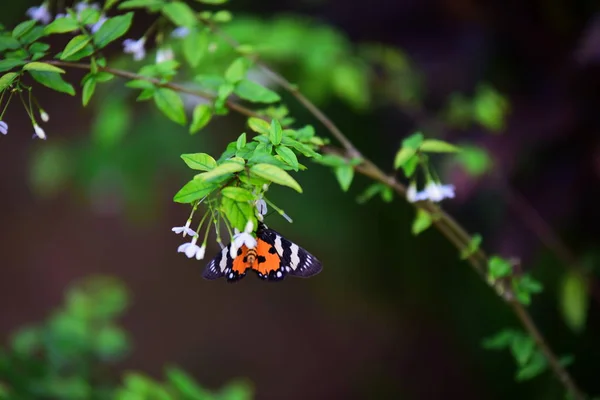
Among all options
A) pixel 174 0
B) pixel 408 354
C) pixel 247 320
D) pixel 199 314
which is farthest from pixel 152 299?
pixel 174 0

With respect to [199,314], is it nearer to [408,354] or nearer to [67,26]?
[408,354]

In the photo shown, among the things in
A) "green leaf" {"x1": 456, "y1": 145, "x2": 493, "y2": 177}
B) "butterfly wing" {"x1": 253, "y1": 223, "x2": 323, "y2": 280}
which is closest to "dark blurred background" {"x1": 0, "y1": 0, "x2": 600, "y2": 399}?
"green leaf" {"x1": 456, "y1": 145, "x2": 493, "y2": 177}

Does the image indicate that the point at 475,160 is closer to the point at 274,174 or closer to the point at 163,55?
the point at 163,55

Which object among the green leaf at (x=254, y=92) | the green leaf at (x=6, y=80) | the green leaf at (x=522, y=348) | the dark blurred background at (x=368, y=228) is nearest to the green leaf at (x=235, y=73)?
the green leaf at (x=254, y=92)

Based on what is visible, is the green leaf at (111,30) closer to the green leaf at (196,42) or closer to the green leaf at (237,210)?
the green leaf at (196,42)

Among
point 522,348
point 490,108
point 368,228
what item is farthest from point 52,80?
point 368,228

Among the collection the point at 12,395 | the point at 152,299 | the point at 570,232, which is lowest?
the point at 570,232

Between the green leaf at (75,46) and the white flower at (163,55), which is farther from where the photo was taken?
the white flower at (163,55)
